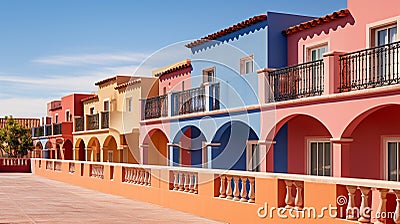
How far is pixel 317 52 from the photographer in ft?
55.0

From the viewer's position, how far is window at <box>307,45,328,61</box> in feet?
54.3

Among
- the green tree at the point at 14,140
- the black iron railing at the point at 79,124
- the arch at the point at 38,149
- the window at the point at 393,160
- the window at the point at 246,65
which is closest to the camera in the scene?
the window at the point at 393,160

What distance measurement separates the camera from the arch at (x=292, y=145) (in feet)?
54.7

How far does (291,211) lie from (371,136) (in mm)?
4717

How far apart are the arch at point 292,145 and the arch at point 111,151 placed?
15.8m

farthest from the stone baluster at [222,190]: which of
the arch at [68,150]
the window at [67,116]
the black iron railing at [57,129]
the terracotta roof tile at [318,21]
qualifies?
the window at [67,116]

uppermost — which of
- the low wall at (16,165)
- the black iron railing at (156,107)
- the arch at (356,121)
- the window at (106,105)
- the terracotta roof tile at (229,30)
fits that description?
the terracotta roof tile at (229,30)

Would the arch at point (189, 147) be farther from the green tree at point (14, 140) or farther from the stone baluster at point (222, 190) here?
the green tree at point (14, 140)

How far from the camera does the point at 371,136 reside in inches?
574

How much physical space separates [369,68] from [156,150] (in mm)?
15291

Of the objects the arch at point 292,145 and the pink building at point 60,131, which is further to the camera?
the pink building at point 60,131

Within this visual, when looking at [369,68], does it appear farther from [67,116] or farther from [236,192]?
[67,116]

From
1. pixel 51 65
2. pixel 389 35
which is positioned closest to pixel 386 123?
pixel 389 35

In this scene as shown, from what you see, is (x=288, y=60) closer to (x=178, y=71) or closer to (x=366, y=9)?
(x=366, y=9)
